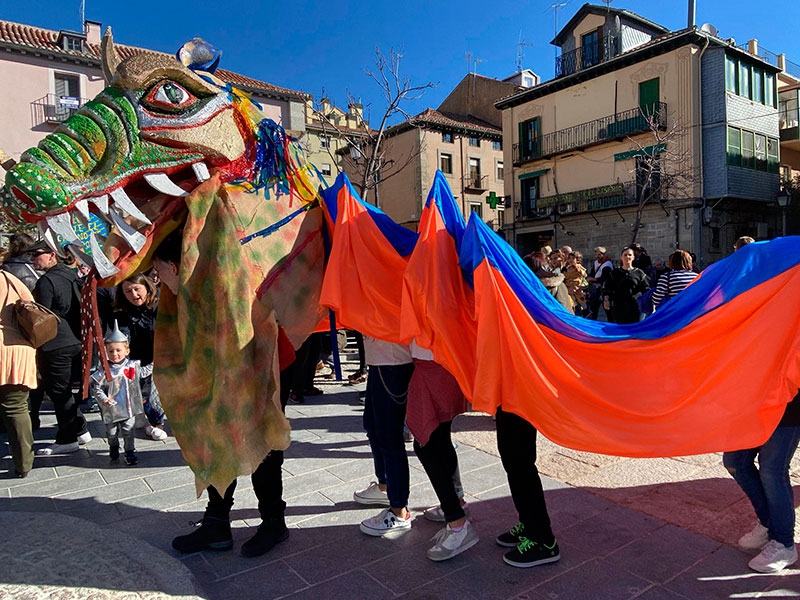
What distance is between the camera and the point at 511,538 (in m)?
3.00

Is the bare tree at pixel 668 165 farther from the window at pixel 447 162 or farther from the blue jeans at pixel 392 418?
the blue jeans at pixel 392 418

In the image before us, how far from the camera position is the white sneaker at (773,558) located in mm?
2654

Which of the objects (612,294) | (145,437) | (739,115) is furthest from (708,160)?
(145,437)

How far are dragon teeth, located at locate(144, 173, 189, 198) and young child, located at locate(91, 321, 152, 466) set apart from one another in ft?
8.67

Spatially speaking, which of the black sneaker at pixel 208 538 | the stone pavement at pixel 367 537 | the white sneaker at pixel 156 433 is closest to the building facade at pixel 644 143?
the stone pavement at pixel 367 537

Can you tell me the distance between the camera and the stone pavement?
2602 millimetres

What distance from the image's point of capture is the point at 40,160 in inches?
79.5

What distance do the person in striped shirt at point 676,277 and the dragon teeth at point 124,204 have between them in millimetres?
5141

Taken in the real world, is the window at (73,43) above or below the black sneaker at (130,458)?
above

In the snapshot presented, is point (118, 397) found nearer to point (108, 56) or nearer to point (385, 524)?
point (385, 524)

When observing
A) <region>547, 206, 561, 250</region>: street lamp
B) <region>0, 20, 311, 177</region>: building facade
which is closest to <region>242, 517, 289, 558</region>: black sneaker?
<region>0, 20, 311, 177</region>: building facade

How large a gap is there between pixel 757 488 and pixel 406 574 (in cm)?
184

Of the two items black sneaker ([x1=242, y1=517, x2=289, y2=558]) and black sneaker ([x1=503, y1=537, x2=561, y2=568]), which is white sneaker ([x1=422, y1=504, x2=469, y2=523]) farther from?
black sneaker ([x1=242, y1=517, x2=289, y2=558])

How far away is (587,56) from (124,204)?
89.1ft
